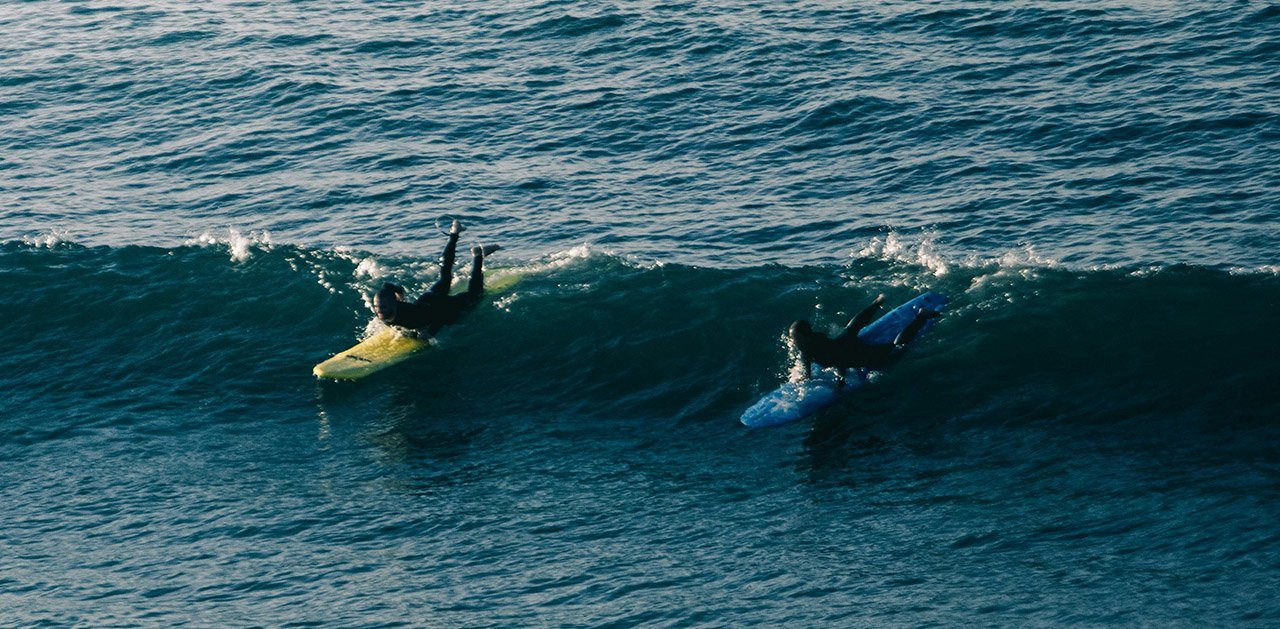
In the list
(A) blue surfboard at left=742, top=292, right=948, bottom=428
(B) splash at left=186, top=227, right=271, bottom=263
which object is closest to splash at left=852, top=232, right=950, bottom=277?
(A) blue surfboard at left=742, top=292, right=948, bottom=428

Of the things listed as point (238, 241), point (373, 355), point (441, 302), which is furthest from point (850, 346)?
point (238, 241)

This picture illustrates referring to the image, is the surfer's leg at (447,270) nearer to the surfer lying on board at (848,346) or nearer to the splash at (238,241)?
the surfer lying on board at (848,346)

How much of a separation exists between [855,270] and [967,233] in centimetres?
231

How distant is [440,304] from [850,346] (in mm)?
6559

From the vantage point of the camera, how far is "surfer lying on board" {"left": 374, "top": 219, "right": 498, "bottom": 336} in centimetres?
2273

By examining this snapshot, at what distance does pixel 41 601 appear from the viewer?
57.2 feet

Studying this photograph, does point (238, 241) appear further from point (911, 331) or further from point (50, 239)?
point (911, 331)

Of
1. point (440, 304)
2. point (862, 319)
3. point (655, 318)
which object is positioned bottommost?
point (655, 318)

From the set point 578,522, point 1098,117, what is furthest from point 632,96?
point 578,522

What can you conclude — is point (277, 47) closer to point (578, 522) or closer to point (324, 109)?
point (324, 109)

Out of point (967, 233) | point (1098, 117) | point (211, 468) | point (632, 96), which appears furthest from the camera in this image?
point (632, 96)

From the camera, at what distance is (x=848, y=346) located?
68.1 ft

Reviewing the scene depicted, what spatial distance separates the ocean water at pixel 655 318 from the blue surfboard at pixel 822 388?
0.28 metres

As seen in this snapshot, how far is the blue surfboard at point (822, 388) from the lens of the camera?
20344 mm
